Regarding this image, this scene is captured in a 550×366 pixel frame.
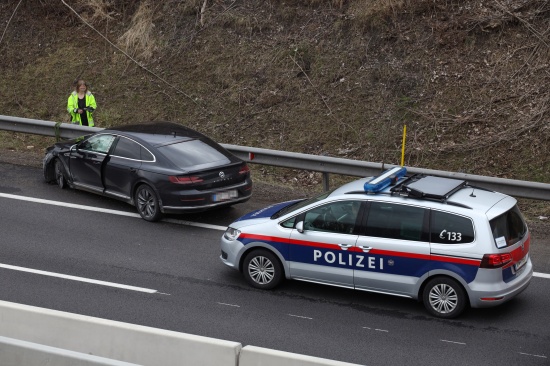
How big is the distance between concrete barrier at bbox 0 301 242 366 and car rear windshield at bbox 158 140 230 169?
6398 millimetres

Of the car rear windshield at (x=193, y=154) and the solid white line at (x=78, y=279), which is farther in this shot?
the car rear windshield at (x=193, y=154)

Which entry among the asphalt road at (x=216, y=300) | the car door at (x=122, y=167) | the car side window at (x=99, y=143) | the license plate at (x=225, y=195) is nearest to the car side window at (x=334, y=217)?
the asphalt road at (x=216, y=300)

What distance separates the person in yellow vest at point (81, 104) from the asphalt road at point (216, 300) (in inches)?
163

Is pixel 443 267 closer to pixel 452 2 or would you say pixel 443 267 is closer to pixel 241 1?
pixel 452 2

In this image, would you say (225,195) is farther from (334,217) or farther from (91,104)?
(91,104)

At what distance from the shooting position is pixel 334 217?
38.3 feet

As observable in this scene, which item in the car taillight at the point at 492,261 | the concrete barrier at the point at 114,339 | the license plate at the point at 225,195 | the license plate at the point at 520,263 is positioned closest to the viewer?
the concrete barrier at the point at 114,339

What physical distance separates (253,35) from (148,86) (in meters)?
2.72

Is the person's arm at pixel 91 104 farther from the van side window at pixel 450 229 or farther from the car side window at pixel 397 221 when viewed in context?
the van side window at pixel 450 229

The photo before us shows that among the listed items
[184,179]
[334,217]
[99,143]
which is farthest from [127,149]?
[334,217]

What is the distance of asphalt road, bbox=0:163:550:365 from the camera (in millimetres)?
10430

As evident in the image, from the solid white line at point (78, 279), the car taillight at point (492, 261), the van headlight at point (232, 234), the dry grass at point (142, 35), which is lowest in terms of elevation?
the solid white line at point (78, 279)

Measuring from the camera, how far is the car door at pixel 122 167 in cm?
1515

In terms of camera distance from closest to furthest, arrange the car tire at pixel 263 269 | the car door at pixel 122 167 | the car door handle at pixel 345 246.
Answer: the car door handle at pixel 345 246
the car tire at pixel 263 269
the car door at pixel 122 167
